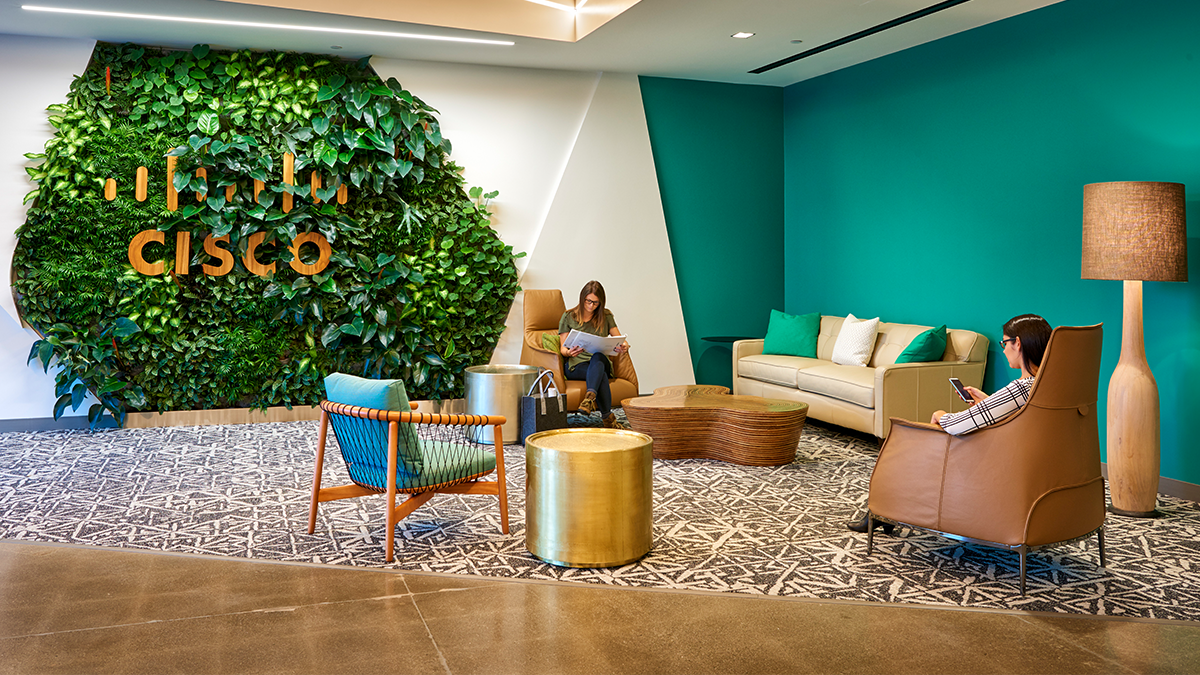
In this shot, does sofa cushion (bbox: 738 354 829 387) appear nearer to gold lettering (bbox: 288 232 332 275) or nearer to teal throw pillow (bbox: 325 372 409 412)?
gold lettering (bbox: 288 232 332 275)

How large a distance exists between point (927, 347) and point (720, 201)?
2709 millimetres

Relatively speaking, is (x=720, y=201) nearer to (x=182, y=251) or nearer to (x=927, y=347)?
→ (x=927, y=347)

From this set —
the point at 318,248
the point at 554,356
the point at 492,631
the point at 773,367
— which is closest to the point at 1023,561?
the point at 492,631

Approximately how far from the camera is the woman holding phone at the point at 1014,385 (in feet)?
11.2

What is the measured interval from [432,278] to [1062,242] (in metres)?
4.48

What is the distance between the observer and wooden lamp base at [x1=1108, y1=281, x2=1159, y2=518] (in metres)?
4.40

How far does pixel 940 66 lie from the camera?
254 inches

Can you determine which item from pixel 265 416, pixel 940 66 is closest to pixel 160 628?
pixel 265 416

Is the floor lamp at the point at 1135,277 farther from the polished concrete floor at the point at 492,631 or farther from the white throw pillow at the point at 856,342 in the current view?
the white throw pillow at the point at 856,342

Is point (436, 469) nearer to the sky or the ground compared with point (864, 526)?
nearer to the sky

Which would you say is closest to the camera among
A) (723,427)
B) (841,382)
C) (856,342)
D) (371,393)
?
(371,393)

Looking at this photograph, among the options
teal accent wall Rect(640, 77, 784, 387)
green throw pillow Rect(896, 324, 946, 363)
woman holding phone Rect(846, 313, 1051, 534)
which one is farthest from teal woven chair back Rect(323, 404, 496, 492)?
teal accent wall Rect(640, 77, 784, 387)

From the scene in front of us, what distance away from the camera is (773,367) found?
6.94 meters

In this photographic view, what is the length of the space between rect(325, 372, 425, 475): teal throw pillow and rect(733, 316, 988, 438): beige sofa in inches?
116
